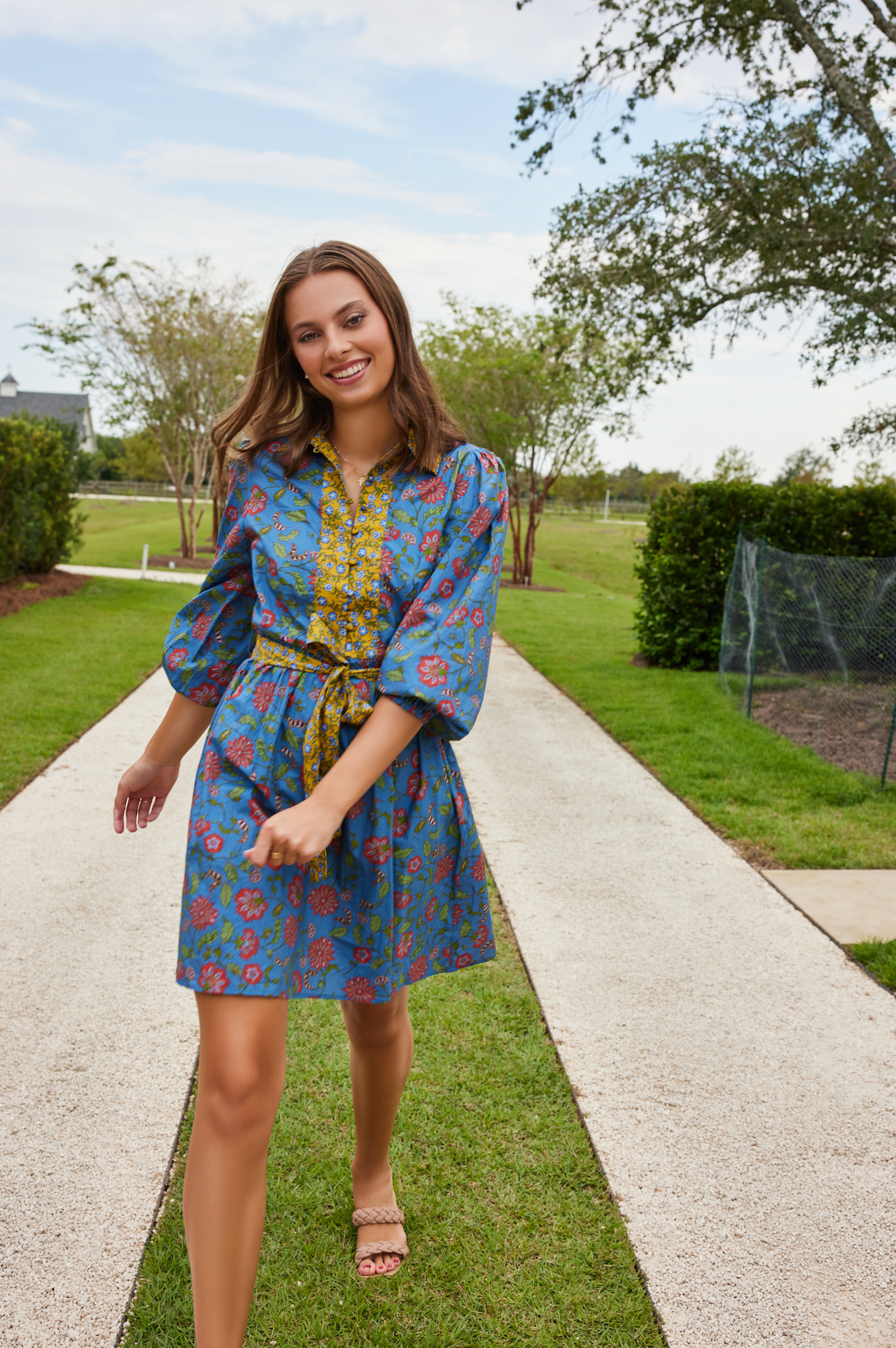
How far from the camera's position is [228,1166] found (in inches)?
64.1

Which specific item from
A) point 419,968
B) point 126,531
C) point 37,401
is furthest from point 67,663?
point 37,401

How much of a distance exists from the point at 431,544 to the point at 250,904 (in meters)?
0.70

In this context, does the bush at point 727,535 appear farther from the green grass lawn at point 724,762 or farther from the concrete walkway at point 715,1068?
the concrete walkway at point 715,1068

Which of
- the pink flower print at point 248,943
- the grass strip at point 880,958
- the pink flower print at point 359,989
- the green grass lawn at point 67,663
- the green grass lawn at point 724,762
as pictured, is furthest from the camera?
the green grass lawn at point 67,663

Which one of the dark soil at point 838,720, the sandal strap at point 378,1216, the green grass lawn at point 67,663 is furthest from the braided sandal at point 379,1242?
the dark soil at point 838,720

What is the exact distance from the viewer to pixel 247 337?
21703mm

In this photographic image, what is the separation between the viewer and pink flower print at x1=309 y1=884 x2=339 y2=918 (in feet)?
Result: 6.11

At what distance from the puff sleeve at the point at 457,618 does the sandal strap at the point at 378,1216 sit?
44.0 inches

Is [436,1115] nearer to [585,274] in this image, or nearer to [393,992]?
[393,992]

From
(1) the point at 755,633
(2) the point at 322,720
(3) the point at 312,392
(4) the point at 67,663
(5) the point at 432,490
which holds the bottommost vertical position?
(4) the point at 67,663

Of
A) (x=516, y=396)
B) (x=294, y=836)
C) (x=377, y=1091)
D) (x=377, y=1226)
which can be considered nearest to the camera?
(x=294, y=836)

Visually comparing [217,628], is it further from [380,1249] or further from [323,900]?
[380,1249]

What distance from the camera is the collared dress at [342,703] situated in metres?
1.74

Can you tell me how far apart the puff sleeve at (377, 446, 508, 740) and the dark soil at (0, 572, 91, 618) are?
Answer: 36.0ft
